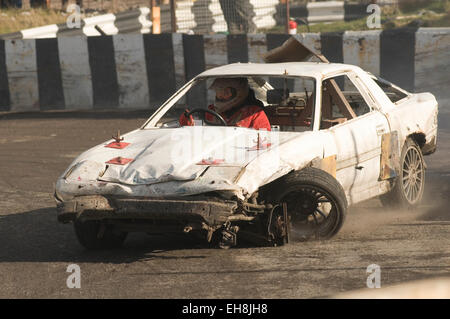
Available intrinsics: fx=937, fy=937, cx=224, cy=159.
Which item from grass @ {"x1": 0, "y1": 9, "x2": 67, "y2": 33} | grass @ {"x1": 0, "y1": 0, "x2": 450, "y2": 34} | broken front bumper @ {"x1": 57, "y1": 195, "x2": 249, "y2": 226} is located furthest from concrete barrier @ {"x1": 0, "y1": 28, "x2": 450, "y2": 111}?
grass @ {"x1": 0, "y1": 9, "x2": 67, "y2": 33}

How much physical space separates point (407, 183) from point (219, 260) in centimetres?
275

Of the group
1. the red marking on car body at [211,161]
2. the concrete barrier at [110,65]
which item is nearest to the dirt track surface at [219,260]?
the red marking on car body at [211,161]

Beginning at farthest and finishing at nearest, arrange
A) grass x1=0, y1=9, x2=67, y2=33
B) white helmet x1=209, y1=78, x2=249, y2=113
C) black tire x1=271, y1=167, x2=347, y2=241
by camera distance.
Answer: grass x1=0, y1=9, x2=67, y2=33 < white helmet x1=209, y1=78, x2=249, y2=113 < black tire x1=271, y1=167, x2=347, y2=241

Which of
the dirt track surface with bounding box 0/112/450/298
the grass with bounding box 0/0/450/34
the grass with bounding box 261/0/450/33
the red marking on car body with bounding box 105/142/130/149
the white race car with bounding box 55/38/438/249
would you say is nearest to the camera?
the dirt track surface with bounding box 0/112/450/298

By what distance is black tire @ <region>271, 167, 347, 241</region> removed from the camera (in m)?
7.07

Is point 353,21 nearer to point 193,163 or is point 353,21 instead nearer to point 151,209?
point 193,163

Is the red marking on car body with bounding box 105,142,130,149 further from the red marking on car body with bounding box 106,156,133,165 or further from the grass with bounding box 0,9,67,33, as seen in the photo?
the grass with bounding box 0,9,67,33

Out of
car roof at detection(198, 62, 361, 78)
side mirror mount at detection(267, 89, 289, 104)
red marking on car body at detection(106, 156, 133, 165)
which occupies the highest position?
car roof at detection(198, 62, 361, 78)

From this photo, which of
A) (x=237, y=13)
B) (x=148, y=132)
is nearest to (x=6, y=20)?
(x=237, y=13)

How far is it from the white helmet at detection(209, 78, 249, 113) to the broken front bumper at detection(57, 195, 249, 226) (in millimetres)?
1798

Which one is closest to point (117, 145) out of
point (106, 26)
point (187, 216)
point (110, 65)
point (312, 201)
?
point (187, 216)

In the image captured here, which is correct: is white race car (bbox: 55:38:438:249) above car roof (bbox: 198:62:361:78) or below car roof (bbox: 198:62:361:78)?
below
